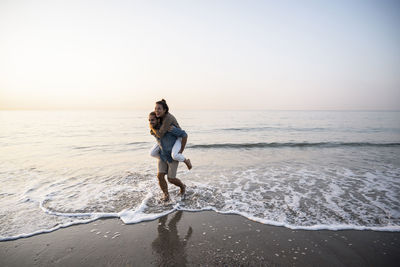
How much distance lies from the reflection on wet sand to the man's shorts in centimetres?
113

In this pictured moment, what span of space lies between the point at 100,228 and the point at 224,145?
1142cm

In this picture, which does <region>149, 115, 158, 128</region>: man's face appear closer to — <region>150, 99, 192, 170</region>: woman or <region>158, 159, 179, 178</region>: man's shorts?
<region>150, 99, 192, 170</region>: woman

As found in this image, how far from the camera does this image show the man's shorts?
181 inches

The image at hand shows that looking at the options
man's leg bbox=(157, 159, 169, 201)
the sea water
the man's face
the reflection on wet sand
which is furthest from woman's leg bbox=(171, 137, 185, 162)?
the reflection on wet sand

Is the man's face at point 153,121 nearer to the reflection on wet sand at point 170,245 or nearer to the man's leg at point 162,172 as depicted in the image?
the man's leg at point 162,172

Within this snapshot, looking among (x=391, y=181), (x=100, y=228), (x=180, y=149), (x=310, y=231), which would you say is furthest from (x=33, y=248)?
(x=391, y=181)

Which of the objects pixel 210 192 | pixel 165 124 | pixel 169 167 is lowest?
pixel 210 192

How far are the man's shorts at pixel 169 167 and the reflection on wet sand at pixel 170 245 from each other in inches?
44.5

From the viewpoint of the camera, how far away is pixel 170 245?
3.02m

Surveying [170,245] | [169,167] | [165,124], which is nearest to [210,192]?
[169,167]

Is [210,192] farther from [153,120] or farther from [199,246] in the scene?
[153,120]

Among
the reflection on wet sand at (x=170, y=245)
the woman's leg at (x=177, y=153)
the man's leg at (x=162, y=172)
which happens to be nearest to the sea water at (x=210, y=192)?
the man's leg at (x=162, y=172)

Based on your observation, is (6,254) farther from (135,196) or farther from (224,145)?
(224,145)

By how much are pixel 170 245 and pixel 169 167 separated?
1.87 meters
